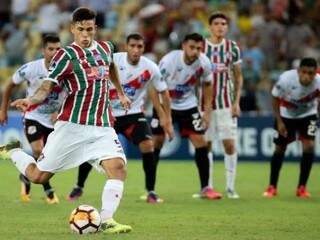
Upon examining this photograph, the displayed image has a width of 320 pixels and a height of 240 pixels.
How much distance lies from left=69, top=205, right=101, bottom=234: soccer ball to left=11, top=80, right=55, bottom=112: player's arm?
114cm

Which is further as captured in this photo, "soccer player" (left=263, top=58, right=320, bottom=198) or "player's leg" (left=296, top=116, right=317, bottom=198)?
"player's leg" (left=296, top=116, right=317, bottom=198)

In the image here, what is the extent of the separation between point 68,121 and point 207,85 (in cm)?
432

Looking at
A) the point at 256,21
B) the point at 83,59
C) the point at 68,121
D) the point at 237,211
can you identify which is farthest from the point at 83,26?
the point at 256,21

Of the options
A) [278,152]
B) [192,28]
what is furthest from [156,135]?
[192,28]

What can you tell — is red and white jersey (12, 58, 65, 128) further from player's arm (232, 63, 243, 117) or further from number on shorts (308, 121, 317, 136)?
number on shorts (308, 121, 317, 136)

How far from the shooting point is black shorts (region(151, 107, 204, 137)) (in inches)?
540

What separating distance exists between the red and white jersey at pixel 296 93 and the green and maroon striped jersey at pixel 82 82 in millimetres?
4798

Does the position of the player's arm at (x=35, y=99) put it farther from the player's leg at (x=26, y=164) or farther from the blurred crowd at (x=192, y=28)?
the blurred crowd at (x=192, y=28)

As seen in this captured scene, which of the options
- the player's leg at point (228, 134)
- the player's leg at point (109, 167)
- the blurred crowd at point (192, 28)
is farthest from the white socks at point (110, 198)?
the blurred crowd at point (192, 28)

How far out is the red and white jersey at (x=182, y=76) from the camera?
13.7 m

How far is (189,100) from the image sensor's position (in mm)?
13836

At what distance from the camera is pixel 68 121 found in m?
9.81

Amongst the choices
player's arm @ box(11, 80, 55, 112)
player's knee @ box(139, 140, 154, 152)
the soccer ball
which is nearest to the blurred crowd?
player's knee @ box(139, 140, 154, 152)

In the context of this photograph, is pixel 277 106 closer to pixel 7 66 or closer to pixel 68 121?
pixel 68 121
